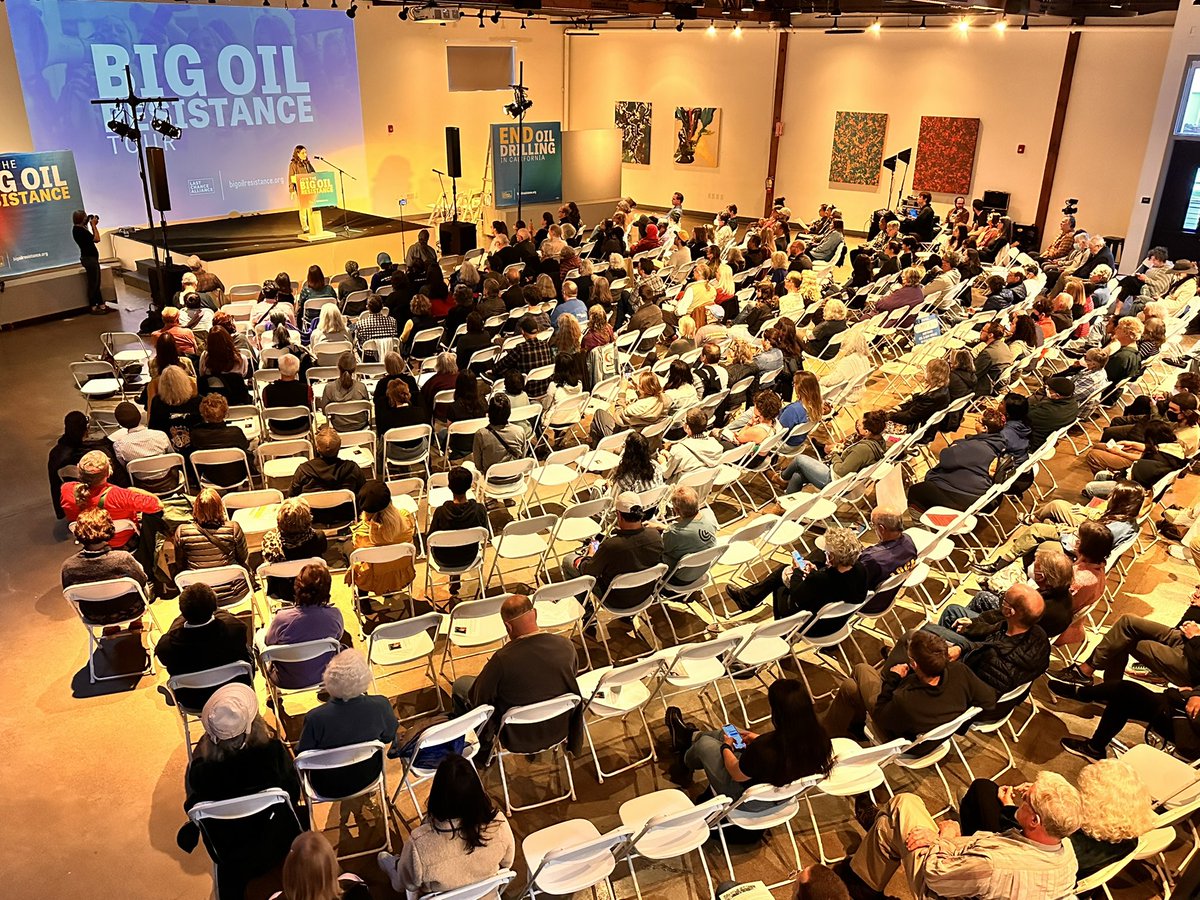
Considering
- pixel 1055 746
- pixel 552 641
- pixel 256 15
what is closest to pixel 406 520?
pixel 552 641

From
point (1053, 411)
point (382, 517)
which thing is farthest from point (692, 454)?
point (1053, 411)

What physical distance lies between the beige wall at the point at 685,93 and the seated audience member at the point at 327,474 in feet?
55.2

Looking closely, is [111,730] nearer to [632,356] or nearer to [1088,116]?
[632,356]

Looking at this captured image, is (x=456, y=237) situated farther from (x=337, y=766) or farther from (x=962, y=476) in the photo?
(x=337, y=766)

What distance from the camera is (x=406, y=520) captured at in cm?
563

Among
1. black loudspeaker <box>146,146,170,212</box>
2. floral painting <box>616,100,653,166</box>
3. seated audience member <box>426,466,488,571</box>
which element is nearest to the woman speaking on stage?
black loudspeaker <box>146,146,170,212</box>

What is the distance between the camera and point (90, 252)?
1254 cm

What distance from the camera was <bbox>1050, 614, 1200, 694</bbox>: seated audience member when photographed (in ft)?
15.5

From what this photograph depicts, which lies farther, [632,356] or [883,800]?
[632,356]

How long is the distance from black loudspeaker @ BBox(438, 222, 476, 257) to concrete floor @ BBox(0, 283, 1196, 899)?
10347 millimetres

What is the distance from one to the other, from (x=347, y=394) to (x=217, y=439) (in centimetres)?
119

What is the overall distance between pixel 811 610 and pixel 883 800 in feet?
3.42

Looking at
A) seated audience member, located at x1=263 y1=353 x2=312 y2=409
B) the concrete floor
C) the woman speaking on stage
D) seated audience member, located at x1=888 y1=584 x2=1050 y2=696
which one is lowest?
the concrete floor

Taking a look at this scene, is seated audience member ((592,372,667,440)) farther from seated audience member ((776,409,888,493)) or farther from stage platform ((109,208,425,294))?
stage platform ((109,208,425,294))
